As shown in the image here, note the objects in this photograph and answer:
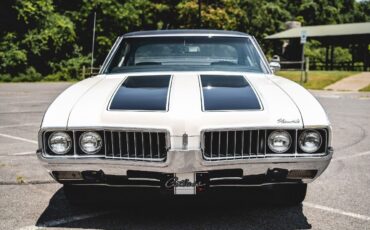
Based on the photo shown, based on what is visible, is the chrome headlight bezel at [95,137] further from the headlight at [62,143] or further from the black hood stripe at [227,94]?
the black hood stripe at [227,94]

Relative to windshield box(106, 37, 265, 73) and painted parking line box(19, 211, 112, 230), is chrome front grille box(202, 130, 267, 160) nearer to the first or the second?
painted parking line box(19, 211, 112, 230)

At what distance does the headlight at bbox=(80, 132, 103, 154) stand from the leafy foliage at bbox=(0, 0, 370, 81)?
2745 centimetres

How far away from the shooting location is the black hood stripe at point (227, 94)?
340cm

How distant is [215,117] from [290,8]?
69.7m

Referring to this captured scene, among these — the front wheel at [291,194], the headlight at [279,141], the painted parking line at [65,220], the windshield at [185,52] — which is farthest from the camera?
the windshield at [185,52]

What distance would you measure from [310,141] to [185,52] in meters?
2.12

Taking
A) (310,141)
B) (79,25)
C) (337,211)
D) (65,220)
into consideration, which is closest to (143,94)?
(65,220)

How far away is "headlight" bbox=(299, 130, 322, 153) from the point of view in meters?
3.36

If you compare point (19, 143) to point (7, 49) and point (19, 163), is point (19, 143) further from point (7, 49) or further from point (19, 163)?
point (7, 49)

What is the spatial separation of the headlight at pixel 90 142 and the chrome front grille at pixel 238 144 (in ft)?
2.55

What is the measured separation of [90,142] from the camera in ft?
10.9

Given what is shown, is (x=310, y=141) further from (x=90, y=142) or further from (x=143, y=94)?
(x=90, y=142)

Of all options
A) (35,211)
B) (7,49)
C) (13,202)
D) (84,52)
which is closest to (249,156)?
(35,211)

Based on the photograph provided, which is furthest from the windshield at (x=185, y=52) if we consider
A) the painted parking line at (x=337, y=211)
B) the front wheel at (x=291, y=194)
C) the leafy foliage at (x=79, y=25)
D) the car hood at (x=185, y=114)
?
the leafy foliage at (x=79, y=25)
